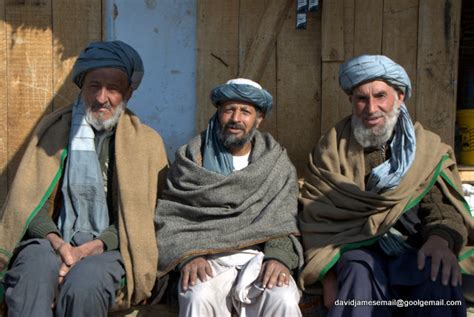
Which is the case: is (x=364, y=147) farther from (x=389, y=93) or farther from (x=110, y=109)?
(x=110, y=109)

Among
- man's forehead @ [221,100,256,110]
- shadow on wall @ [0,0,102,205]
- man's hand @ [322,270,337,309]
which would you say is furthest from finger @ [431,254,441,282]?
shadow on wall @ [0,0,102,205]

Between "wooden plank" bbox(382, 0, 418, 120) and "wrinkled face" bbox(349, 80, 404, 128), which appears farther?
"wooden plank" bbox(382, 0, 418, 120)

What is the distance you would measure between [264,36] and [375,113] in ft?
3.56

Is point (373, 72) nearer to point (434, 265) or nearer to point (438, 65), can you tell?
point (438, 65)

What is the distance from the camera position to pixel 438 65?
5.07m

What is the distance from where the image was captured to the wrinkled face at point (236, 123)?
14.5 feet

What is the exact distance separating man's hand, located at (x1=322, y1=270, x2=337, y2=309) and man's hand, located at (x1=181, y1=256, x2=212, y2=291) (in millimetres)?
632

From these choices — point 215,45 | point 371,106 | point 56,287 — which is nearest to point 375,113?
point 371,106

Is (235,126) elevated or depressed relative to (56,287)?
elevated

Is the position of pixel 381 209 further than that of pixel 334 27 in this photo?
No

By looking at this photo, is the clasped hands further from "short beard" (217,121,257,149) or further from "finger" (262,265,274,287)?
"short beard" (217,121,257,149)

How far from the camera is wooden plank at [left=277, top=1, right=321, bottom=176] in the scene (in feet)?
16.8

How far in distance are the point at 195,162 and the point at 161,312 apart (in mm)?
875

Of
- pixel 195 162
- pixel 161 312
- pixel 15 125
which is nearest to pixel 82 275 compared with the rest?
pixel 161 312
